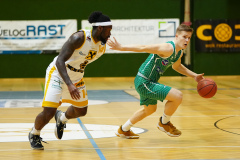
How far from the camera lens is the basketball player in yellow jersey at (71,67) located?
17.8 feet

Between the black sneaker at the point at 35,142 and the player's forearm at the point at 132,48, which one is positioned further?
the black sneaker at the point at 35,142

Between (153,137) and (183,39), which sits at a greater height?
(183,39)

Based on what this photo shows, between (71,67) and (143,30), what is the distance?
37.8 feet

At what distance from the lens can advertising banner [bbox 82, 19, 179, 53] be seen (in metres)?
16.9

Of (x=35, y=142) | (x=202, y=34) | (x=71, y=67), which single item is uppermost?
(x=71, y=67)

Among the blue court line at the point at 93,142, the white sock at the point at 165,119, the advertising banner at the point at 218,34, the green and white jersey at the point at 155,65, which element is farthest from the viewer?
the advertising banner at the point at 218,34

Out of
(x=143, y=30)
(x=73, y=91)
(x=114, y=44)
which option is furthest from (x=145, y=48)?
(x=143, y=30)

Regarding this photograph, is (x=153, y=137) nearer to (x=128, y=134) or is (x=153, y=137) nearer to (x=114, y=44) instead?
(x=128, y=134)

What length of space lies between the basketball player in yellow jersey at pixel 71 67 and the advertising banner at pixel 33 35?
439 inches

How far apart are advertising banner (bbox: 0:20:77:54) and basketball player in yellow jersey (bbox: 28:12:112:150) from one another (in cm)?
1115

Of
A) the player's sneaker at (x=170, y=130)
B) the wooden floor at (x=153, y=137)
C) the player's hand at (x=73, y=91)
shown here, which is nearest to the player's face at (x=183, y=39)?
the player's sneaker at (x=170, y=130)

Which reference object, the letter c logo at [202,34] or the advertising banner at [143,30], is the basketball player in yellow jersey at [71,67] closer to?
the advertising banner at [143,30]

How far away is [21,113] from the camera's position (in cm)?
912

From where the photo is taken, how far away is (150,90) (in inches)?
240
